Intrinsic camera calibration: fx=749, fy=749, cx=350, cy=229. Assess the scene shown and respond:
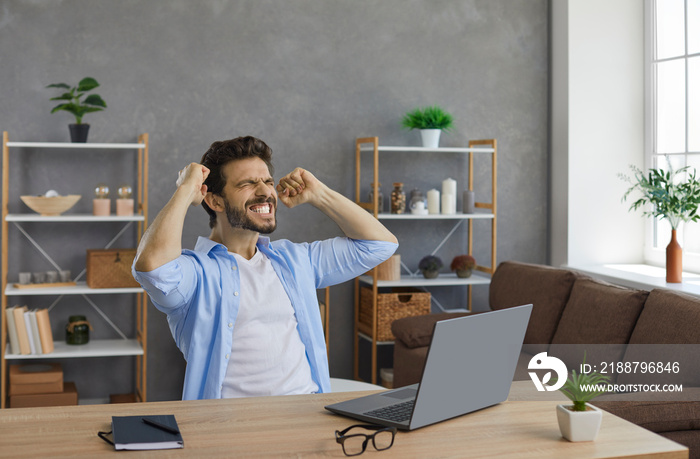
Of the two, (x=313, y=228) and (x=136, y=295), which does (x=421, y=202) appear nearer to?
(x=313, y=228)

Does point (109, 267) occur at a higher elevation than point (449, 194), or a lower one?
lower

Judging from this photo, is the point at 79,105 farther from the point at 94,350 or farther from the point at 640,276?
the point at 640,276

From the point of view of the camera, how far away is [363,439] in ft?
4.63

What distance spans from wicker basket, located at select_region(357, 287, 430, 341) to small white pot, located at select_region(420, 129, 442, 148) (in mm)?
871

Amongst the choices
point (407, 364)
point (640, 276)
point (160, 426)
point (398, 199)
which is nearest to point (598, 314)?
point (640, 276)

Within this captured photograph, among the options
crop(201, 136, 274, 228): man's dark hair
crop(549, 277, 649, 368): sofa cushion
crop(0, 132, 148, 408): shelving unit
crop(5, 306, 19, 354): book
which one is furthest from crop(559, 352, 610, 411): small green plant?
crop(5, 306, 19, 354): book

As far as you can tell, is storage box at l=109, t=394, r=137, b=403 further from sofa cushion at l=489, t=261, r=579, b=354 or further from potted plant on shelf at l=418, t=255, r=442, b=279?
sofa cushion at l=489, t=261, r=579, b=354

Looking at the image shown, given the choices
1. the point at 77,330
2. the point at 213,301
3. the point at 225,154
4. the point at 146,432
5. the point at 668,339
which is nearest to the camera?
the point at 146,432

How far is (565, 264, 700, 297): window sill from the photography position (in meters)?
3.72

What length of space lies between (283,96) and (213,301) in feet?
8.29

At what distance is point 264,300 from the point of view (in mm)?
2158

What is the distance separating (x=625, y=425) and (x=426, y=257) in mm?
2958

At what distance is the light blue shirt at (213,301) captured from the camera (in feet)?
6.66

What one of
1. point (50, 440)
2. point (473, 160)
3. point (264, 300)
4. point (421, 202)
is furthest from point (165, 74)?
point (50, 440)
